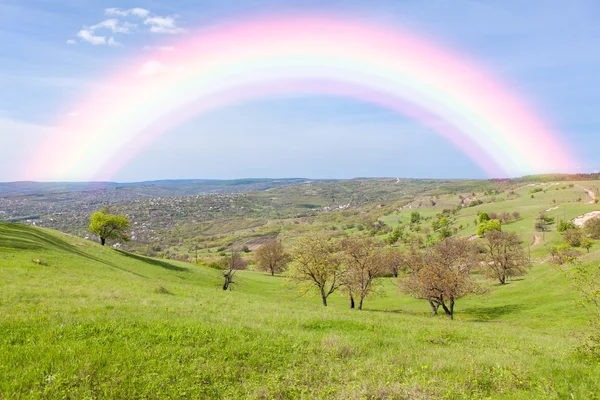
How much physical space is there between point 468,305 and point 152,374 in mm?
58752

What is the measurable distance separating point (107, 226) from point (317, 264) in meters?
53.7

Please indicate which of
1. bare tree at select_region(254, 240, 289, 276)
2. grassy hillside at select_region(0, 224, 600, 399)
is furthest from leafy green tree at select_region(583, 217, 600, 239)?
grassy hillside at select_region(0, 224, 600, 399)

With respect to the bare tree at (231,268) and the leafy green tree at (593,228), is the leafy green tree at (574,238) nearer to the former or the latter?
the leafy green tree at (593,228)

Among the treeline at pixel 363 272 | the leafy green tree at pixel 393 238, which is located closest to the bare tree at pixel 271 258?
the treeline at pixel 363 272

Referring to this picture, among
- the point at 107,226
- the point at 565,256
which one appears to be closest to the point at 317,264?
the point at 565,256

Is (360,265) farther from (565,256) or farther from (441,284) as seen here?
(565,256)

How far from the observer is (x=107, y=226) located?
74188 mm

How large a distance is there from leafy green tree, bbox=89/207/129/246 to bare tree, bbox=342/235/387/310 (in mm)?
54328

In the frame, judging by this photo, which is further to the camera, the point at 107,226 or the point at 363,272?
the point at 107,226

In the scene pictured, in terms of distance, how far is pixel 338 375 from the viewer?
9352 mm

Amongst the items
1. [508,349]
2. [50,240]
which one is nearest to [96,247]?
[50,240]

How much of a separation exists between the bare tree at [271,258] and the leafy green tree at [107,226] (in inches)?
1569

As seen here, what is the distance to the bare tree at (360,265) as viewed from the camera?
48.3 m

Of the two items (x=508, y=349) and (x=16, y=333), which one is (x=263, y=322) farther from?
(x=508, y=349)
